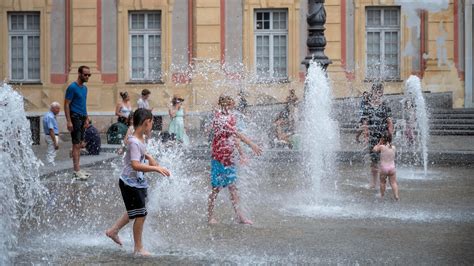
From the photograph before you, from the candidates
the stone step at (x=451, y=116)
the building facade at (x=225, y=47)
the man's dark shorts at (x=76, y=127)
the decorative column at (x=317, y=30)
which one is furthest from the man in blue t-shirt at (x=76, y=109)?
the building facade at (x=225, y=47)

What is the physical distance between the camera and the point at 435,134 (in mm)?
21969

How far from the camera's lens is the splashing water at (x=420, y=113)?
16322 mm

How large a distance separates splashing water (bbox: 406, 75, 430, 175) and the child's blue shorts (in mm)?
6574

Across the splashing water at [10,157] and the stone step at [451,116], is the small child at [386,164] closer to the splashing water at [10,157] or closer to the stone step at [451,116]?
the splashing water at [10,157]

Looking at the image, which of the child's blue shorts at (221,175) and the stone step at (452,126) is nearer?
the child's blue shorts at (221,175)

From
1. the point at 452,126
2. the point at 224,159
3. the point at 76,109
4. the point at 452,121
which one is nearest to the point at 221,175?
the point at 224,159

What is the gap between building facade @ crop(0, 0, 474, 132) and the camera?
2584 cm

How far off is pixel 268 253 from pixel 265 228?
137cm

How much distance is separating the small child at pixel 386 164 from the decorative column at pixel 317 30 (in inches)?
228

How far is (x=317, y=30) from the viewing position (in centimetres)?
1744

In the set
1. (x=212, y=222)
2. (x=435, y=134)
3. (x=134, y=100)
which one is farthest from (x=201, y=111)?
(x=212, y=222)

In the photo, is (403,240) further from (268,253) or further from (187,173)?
(187,173)

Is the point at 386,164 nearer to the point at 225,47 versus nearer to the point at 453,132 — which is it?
the point at 453,132

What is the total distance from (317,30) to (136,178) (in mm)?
10465
